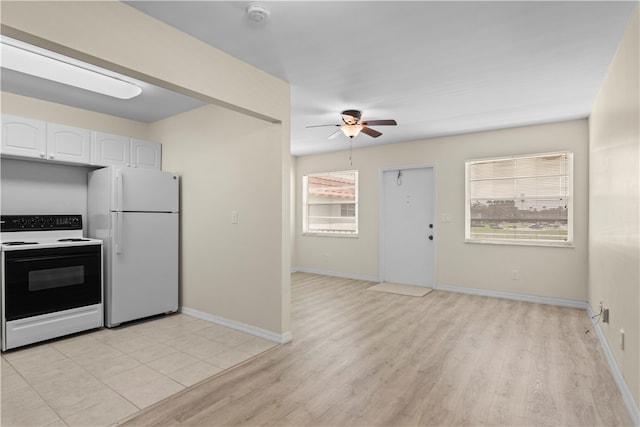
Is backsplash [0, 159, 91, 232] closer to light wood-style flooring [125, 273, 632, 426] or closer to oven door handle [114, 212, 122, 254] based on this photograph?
oven door handle [114, 212, 122, 254]

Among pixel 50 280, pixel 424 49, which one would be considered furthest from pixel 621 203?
pixel 50 280

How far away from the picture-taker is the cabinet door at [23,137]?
3221mm

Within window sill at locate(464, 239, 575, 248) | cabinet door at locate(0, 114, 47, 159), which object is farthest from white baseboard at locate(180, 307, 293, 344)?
window sill at locate(464, 239, 575, 248)

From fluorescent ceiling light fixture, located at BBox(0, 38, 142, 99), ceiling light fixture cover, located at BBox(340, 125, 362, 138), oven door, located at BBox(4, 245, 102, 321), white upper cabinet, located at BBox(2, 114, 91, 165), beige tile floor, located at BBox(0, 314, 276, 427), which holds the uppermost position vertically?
fluorescent ceiling light fixture, located at BBox(0, 38, 142, 99)

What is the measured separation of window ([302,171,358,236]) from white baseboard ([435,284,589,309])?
1.99 m

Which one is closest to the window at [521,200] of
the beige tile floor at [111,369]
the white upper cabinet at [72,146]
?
the beige tile floor at [111,369]

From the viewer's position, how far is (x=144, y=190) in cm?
395

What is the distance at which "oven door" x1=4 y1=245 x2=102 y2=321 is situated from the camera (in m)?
3.09

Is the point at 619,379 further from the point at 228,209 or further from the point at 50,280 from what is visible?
the point at 50,280

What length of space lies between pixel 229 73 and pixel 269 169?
3.09ft

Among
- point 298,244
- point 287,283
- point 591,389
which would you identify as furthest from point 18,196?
point 591,389

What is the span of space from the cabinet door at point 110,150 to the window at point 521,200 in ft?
15.5

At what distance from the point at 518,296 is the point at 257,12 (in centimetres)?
481

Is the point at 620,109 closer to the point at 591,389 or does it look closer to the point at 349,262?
the point at 591,389
